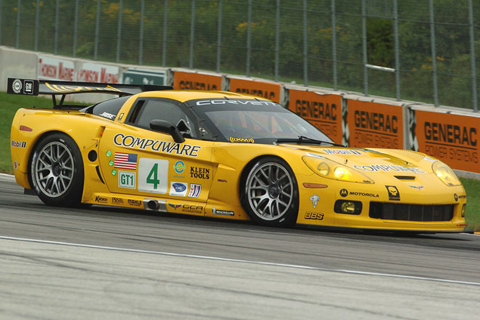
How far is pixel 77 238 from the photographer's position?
7223mm

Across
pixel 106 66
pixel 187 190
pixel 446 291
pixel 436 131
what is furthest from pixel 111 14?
pixel 446 291

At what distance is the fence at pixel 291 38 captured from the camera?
16.8 metres

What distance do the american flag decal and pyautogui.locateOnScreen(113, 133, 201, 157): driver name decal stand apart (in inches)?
3.6

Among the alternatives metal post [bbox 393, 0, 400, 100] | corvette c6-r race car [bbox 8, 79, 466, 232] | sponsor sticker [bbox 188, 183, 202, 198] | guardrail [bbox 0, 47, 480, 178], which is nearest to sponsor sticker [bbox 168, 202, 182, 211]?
corvette c6-r race car [bbox 8, 79, 466, 232]

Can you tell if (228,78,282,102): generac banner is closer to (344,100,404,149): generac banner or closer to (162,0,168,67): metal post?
(344,100,404,149): generac banner

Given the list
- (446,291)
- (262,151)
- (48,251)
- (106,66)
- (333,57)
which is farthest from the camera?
(106,66)

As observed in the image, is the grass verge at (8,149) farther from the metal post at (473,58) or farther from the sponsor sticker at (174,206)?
the sponsor sticker at (174,206)

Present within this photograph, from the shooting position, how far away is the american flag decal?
955 cm

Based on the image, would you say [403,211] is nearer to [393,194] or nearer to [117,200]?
[393,194]

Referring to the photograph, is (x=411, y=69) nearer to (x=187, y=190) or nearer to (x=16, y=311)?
(x=187, y=190)

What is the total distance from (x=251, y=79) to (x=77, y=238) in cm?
1464

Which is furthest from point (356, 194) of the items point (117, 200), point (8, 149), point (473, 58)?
point (8, 149)

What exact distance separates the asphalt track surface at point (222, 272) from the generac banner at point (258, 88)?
11423 mm

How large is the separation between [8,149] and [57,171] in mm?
7968
